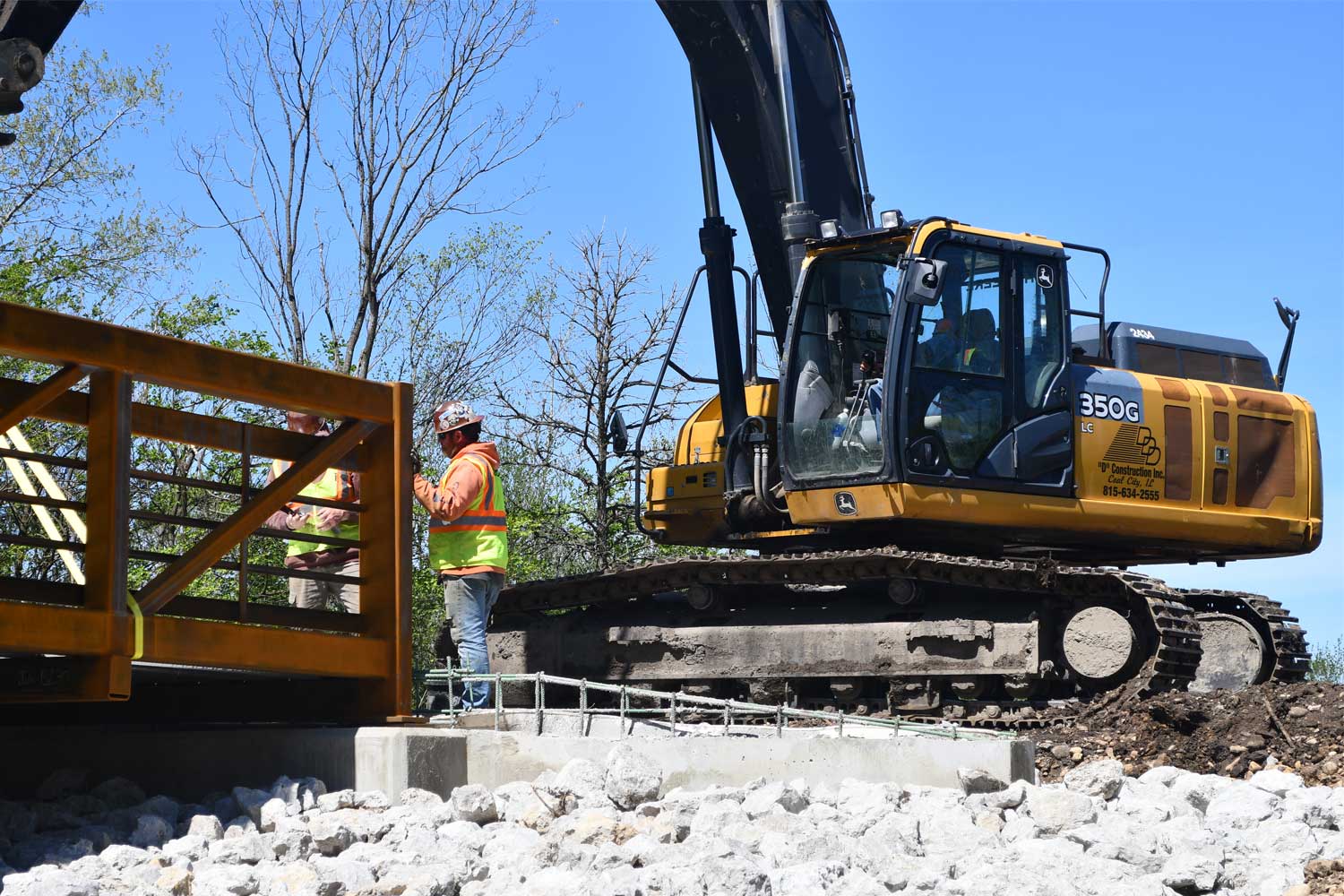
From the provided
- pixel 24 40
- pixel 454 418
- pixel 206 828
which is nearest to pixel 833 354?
pixel 454 418

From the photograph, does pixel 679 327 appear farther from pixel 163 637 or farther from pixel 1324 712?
pixel 163 637

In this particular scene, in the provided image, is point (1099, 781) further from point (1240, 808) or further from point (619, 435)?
point (619, 435)

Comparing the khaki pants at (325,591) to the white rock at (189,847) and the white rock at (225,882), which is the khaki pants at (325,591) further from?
the white rock at (225,882)

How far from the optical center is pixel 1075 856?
6.46 metres

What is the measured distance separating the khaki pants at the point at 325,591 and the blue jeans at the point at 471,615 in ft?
2.20

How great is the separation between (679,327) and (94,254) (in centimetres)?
946

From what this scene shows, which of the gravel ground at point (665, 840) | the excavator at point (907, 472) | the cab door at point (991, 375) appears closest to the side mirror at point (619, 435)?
the excavator at point (907, 472)

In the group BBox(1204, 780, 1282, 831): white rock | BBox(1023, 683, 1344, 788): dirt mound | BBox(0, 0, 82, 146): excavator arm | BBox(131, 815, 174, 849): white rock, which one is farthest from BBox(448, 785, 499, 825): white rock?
BBox(1023, 683, 1344, 788): dirt mound

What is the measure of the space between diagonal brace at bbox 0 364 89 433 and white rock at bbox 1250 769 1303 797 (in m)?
5.70

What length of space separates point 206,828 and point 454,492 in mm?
3058

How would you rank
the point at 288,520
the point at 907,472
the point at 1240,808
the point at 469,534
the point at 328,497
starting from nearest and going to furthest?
the point at 1240,808, the point at 469,534, the point at 328,497, the point at 288,520, the point at 907,472

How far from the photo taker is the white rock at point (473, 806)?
7.18 metres

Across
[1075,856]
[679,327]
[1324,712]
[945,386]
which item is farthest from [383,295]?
[1075,856]

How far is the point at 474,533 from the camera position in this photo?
32.8ft
